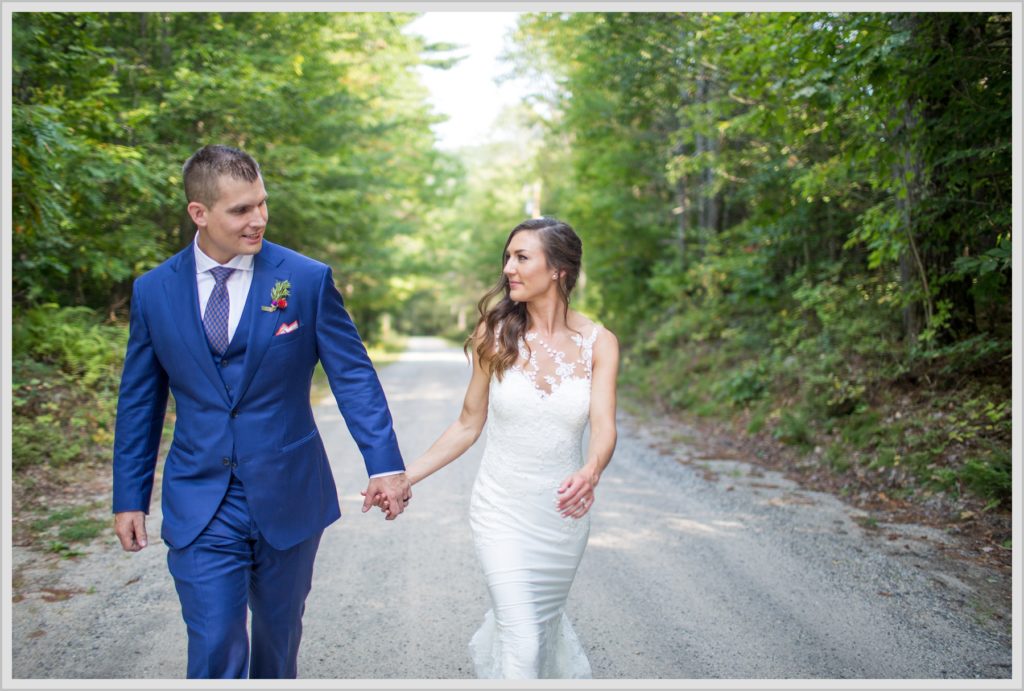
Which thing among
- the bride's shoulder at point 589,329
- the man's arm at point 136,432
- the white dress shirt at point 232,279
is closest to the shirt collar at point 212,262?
the white dress shirt at point 232,279

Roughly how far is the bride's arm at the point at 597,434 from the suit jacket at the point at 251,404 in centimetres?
67

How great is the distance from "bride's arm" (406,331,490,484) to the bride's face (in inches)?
12.4

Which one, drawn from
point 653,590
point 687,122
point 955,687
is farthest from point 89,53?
point 687,122

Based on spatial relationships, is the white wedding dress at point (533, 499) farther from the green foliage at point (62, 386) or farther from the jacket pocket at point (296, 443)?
the green foliage at point (62, 386)

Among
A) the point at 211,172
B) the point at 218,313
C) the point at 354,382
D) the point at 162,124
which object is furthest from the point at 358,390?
the point at 162,124

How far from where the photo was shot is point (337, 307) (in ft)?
10.1

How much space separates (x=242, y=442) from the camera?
2.84m

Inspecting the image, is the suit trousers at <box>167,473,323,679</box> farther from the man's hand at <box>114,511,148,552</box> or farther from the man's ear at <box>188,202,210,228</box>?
the man's ear at <box>188,202,210,228</box>

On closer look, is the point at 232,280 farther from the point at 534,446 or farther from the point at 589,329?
the point at 589,329

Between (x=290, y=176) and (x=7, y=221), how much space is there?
796cm

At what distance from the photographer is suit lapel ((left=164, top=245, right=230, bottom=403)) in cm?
282

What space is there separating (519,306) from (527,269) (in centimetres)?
24

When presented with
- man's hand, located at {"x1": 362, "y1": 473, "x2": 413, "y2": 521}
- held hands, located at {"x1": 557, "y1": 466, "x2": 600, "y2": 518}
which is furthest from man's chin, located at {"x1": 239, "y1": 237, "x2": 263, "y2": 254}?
held hands, located at {"x1": 557, "y1": 466, "x2": 600, "y2": 518}

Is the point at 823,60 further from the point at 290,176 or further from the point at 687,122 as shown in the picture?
the point at 687,122
